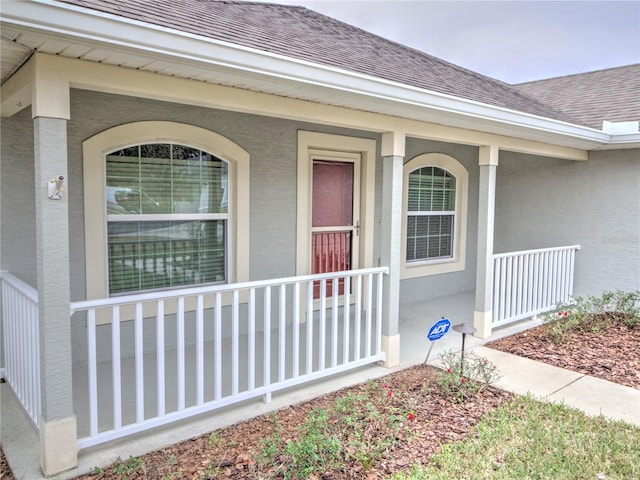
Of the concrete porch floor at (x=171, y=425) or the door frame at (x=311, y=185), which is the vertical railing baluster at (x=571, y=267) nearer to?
the concrete porch floor at (x=171, y=425)

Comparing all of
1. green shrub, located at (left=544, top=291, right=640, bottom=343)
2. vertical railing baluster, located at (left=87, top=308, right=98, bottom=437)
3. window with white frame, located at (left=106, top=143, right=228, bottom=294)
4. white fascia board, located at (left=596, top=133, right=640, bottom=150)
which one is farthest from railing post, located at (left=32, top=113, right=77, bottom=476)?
white fascia board, located at (left=596, top=133, right=640, bottom=150)

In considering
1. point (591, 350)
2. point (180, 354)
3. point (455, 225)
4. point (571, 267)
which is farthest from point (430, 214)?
point (180, 354)

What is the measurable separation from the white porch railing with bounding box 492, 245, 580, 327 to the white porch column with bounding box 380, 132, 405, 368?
1.82 meters

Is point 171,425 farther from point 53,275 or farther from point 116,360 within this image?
point 53,275

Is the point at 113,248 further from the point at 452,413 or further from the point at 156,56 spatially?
the point at 452,413

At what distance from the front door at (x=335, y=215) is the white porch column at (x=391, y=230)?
163 cm

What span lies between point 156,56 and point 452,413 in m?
3.30

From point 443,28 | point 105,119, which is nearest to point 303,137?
point 105,119

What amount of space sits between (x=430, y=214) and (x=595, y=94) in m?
4.01

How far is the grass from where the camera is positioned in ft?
9.58

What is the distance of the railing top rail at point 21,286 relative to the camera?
306 cm

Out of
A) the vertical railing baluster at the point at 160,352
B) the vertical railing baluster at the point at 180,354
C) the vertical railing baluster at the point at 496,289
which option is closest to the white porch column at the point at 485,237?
the vertical railing baluster at the point at 496,289

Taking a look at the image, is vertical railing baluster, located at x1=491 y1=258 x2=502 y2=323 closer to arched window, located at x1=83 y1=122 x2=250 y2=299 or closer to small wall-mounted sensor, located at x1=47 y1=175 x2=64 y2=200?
arched window, located at x1=83 y1=122 x2=250 y2=299

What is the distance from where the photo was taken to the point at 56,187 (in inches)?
107
